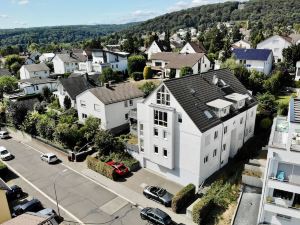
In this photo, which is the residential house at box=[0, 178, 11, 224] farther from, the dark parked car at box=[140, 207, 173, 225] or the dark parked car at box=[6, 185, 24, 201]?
the dark parked car at box=[140, 207, 173, 225]

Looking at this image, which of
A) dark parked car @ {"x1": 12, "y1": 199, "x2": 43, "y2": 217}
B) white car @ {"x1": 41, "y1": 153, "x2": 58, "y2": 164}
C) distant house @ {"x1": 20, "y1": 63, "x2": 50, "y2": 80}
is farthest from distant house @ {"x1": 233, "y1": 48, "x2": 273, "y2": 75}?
distant house @ {"x1": 20, "y1": 63, "x2": 50, "y2": 80}

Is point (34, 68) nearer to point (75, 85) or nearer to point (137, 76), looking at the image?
point (137, 76)

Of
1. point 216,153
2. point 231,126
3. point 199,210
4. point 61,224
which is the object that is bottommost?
point 61,224

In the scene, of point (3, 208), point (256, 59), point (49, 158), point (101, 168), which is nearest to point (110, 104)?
point (101, 168)

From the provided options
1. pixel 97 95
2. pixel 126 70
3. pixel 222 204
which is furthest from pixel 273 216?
pixel 126 70

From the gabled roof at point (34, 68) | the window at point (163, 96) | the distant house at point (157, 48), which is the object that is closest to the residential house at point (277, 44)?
the distant house at point (157, 48)

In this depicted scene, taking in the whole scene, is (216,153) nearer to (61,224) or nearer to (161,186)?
(161,186)
